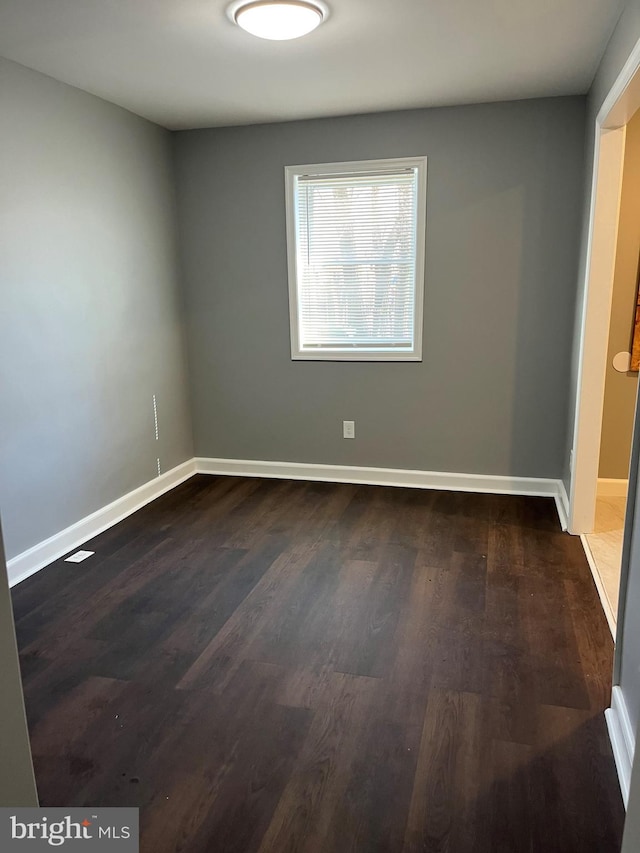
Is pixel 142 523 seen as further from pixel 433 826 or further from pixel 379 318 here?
pixel 433 826

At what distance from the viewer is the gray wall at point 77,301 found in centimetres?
289

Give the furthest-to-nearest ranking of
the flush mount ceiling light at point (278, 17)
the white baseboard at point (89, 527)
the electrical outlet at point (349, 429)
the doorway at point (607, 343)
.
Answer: the electrical outlet at point (349, 429), the white baseboard at point (89, 527), the doorway at point (607, 343), the flush mount ceiling light at point (278, 17)

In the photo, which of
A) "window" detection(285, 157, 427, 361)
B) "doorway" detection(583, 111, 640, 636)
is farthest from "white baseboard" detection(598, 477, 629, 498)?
"window" detection(285, 157, 427, 361)

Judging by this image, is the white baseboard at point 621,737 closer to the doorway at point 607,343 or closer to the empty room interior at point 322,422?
the empty room interior at point 322,422

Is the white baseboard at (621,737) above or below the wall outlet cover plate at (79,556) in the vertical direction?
above

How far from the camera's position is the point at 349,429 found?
14.2ft

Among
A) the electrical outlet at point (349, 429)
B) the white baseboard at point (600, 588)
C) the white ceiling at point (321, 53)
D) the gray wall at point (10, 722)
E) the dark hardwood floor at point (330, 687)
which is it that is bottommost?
the dark hardwood floor at point (330, 687)

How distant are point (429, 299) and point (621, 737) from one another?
2814mm

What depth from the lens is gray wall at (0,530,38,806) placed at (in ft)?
3.45

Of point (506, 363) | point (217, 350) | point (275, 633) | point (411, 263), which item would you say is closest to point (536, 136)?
point (411, 263)

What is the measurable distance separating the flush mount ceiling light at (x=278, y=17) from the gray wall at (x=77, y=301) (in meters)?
1.21

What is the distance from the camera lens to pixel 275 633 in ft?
8.14

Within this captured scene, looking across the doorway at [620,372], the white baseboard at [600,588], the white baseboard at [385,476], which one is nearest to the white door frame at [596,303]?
the white baseboard at [600,588]

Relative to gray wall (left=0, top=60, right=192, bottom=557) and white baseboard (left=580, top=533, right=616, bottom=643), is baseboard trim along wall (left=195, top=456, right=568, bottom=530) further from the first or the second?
gray wall (left=0, top=60, right=192, bottom=557)
